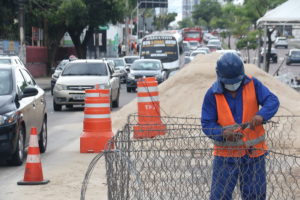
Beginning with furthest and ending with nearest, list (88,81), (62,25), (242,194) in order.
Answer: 1. (62,25)
2. (88,81)
3. (242,194)

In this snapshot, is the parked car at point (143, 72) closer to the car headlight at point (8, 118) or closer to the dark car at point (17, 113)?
the dark car at point (17, 113)

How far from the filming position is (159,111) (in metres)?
16.1

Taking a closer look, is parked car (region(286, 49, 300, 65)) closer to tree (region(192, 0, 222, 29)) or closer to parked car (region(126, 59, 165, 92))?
parked car (region(126, 59, 165, 92))

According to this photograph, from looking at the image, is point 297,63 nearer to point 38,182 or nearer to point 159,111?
point 159,111

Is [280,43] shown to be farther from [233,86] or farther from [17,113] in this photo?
[233,86]

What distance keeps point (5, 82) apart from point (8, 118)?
132 centimetres

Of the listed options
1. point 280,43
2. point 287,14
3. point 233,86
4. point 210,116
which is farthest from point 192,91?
point 280,43

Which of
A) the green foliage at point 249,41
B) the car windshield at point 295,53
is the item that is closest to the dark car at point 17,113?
the green foliage at point 249,41

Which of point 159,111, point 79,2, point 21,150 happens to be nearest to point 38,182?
point 21,150

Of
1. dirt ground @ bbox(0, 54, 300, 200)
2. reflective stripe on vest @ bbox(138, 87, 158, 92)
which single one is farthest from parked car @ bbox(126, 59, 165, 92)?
reflective stripe on vest @ bbox(138, 87, 158, 92)

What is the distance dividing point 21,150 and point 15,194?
8.66 ft

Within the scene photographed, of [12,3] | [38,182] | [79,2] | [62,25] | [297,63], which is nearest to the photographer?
[38,182]

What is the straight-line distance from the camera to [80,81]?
23.7m

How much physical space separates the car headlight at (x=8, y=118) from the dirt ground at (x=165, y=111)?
0.86m
